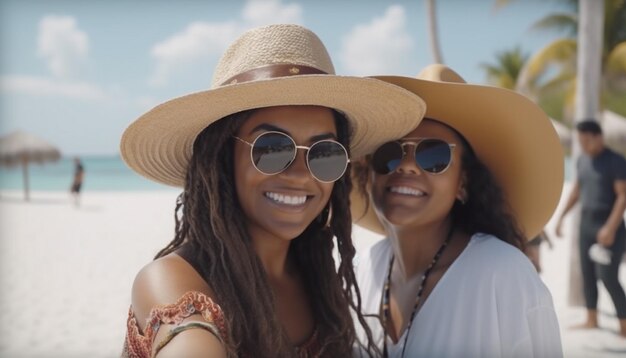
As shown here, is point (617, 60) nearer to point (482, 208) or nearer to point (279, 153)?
point (482, 208)

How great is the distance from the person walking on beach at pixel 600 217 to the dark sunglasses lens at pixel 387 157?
14.3 ft

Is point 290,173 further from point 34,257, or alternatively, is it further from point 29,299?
point 34,257

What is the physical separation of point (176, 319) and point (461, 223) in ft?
4.91

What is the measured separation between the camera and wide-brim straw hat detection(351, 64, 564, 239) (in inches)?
94.7

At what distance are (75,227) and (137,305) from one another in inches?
686

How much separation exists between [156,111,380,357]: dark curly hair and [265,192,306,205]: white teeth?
0.41 feet

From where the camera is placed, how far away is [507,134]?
261cm

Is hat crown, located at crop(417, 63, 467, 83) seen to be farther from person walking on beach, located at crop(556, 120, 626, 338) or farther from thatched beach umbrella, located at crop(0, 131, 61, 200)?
thatched beach umbrella, located at crop(0, 131, 61, 200)

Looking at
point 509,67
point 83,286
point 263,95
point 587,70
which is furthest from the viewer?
point 509,67

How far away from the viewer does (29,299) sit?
821 centimetres

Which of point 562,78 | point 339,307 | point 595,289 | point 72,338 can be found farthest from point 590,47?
point 562,78

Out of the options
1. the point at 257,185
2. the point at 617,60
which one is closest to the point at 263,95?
the point at 257,185

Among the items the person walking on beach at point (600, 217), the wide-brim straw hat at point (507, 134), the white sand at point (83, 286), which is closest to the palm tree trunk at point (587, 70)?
the white sand at point (83, 286)

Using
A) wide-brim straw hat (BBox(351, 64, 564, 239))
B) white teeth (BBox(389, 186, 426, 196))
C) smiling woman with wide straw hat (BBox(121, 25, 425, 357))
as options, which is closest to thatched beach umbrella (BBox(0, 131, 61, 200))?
wide-brim straw hat (BBox(351, 64, 564, 239))
